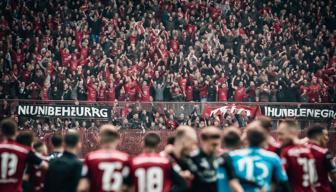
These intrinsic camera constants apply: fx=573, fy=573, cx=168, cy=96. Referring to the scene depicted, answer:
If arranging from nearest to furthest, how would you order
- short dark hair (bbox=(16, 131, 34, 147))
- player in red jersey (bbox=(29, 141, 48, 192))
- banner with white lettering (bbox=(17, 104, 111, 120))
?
player in red jersey (bbox=(29, 141, 48, 192)), short dark hair (bbox=(16, 131, 34, 147)), banner with white lettering (bbox=(17, 104, 111, 120))

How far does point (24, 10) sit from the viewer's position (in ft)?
102

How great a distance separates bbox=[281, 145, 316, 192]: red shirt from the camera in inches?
347

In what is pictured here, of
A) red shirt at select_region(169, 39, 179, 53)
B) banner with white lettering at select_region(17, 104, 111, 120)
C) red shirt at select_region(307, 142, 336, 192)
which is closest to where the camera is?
red shirt at select_region(307, 142, 336, 192)

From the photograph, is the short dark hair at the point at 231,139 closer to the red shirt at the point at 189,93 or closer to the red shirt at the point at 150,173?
the red shirt at the point at 150,173

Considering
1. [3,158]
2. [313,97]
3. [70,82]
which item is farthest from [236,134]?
[70,82]

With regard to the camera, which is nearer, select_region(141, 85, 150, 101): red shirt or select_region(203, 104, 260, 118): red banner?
select_region(203, 104, 260, 118): red banner

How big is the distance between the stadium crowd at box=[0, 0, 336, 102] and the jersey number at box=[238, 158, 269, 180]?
52.0ft

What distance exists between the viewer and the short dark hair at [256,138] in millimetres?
7750

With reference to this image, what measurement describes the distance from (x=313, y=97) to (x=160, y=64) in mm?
7356

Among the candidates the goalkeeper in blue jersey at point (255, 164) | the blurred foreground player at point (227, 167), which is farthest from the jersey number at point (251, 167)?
the blurred foreground player at point (227, 167)

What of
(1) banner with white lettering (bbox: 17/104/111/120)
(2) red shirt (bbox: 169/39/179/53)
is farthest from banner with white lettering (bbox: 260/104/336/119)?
(2) red shirt (bbox: 169/39/179/53)

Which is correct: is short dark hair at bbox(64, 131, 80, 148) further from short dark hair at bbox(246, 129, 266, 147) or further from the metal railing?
the metal railing

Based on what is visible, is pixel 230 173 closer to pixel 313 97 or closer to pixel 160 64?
pixel 313 97

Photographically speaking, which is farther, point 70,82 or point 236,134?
point 70,82
